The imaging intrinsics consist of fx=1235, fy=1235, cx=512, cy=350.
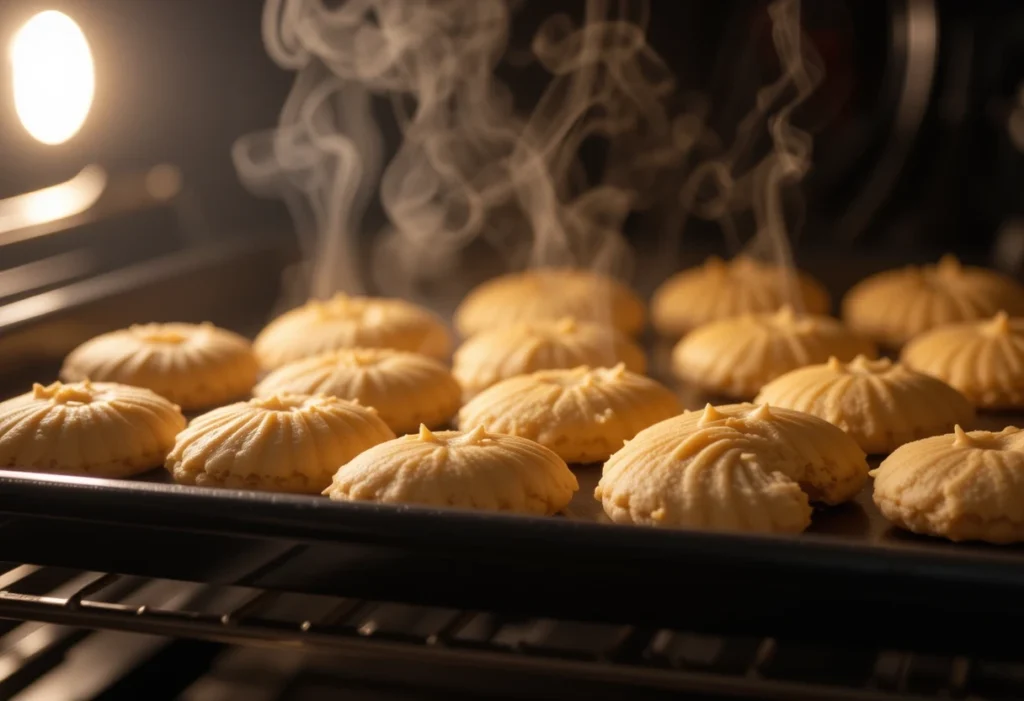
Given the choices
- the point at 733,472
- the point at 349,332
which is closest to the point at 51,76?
the point at 349,332

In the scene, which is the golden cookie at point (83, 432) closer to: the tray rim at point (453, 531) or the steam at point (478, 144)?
the tray rim at point (453, 531)

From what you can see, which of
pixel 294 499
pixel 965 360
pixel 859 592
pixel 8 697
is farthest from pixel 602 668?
pixel 965 360

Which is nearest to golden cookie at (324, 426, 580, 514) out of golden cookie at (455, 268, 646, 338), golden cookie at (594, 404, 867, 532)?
golden cookie at (594, 404, 867, 532)

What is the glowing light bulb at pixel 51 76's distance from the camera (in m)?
2.35

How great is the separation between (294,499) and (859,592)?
64cm

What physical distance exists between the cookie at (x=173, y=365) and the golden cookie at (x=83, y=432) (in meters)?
0.28

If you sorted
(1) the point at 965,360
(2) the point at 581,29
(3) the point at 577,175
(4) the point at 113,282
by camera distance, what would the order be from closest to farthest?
(1) the point at 965,360 → (4) the point at 113,282 → (2) the point at 581,29 → (3) the point at 577,175

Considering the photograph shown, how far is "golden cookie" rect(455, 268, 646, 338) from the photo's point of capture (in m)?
2.82

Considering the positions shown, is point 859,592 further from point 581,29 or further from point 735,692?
point 581,29

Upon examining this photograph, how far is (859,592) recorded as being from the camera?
128cm

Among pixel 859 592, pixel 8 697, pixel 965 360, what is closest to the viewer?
pixel 859 592

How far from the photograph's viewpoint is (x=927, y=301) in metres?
2.73

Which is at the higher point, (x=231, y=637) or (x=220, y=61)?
(x=220, y=61)

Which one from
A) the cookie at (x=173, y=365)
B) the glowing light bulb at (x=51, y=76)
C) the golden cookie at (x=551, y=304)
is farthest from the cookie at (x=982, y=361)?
the glowing light bulb at (x=51, y=76)
